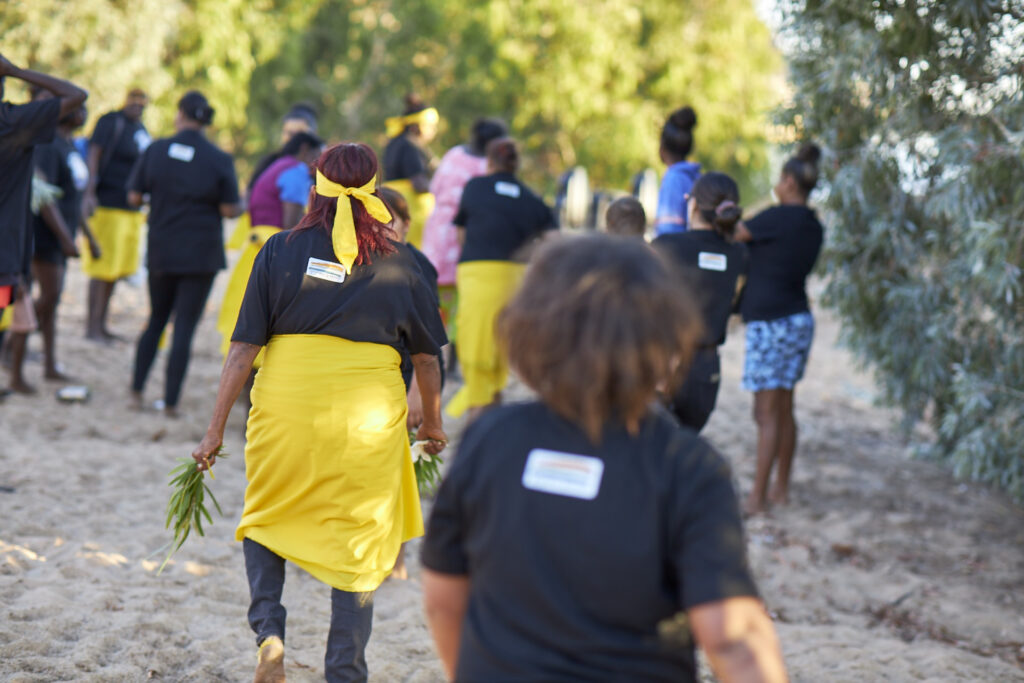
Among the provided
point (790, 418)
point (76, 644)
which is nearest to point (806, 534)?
point (790, 418)

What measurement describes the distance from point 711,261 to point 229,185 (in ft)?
11.2

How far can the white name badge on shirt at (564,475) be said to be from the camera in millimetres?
1569

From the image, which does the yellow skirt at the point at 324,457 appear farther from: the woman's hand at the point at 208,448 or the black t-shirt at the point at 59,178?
the black t-shirt at the point at 59,178

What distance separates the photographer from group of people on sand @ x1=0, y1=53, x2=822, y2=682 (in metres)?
1.57

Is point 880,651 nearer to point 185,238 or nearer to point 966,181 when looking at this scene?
point 966,181

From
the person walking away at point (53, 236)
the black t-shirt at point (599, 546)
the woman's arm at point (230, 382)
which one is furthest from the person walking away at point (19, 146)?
the black t-shirt at point (599, 546)

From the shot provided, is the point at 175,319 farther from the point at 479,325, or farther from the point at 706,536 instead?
the point at 706,536

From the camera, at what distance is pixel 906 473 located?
7.77 meters

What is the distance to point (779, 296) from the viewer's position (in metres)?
6.00

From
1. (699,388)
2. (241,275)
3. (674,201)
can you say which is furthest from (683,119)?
(241,275)

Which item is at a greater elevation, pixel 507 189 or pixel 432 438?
pixel 507 189

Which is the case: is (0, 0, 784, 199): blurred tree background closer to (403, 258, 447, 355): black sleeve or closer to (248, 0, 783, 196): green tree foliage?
(248, 0, 783, 196): green tree foliage

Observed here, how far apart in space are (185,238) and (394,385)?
3.84 m

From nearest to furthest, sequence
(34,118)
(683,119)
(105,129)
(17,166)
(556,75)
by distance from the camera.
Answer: (34,118), (17,166), (683,119), (105,129), (556,75)
